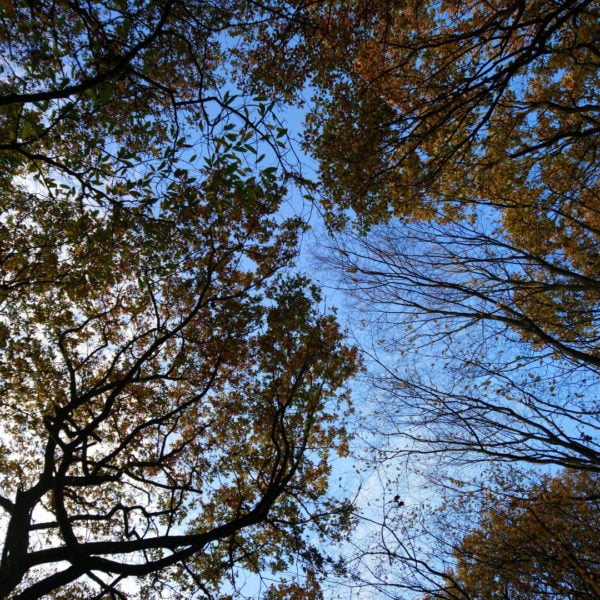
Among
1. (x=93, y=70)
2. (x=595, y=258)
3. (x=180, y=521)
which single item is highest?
(x=93, y=70)

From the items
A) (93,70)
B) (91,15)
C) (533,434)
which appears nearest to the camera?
(91,15)

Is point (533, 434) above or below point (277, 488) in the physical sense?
above

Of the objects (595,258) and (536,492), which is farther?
(536,492)

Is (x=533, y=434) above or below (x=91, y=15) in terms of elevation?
below

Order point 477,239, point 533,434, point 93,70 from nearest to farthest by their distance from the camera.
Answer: point 93,70, point 533,434, point 477,239

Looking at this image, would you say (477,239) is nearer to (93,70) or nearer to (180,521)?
(93,70)

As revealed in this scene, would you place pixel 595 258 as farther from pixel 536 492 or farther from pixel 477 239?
pixel 536 492

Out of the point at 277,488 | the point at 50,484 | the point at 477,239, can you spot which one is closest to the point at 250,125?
the point at 477,239

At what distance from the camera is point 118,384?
27.3 feet

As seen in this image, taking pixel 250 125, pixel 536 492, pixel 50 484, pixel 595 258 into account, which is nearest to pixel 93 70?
pixel 250 125

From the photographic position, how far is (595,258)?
8320mm

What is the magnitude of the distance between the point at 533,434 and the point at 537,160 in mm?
5674

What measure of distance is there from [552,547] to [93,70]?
12.6 metres

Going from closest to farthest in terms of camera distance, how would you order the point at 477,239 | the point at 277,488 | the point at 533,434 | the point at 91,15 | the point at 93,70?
the point at 91,15
the point at 93,70
the point at 533,434
the point at 277,488
the point at 477,239
